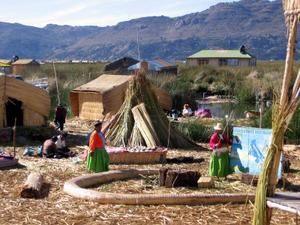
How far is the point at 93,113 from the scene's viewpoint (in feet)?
64.8

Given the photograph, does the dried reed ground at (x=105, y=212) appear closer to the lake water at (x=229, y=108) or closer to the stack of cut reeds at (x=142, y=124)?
the stack of cut reeds at (x=142, y=124)

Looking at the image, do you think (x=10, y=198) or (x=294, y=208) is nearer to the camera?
(x=294, y=208)

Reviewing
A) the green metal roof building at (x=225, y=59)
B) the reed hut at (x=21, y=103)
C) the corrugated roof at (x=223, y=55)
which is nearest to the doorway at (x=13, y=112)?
the reed hut at (x=21, y=103)

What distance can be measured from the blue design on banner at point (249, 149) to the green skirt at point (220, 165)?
0.26 metres

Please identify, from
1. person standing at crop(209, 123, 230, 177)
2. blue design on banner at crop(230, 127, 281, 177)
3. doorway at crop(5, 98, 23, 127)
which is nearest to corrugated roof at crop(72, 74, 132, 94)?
doorway at crop(5, 98, 23, 127)

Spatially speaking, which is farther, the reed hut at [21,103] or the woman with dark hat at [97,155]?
the reed hut at [21,103]

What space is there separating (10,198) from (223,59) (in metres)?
74.9

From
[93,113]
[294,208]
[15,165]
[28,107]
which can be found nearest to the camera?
[294,208]

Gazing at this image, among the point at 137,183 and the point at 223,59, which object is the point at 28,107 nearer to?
the point at 137,183

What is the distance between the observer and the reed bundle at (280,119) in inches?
193

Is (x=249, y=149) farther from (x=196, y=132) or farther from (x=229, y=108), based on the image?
(x=229, y=108)

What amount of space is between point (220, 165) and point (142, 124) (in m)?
3.87

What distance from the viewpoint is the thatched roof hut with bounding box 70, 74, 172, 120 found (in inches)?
750

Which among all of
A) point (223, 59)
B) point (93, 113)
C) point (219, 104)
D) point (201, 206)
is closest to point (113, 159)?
point (201, 206)
